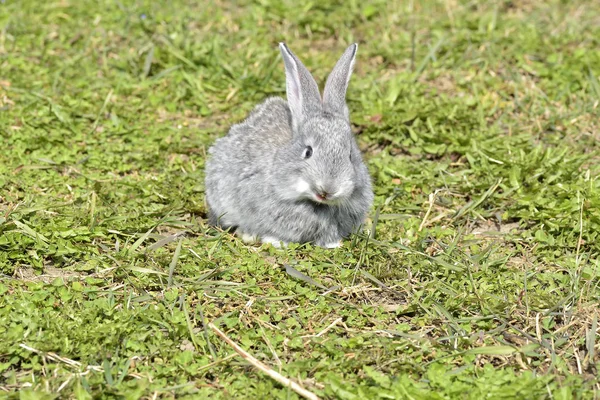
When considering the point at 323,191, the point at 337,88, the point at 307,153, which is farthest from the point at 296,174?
the point at 337,88

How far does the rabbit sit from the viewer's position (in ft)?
18.5

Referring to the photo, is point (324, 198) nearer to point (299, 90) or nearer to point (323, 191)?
point (323, 191)

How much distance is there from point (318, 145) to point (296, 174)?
249 millimetres

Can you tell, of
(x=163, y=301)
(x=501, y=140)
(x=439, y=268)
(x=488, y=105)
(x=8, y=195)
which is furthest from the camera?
(x=488, y=105)

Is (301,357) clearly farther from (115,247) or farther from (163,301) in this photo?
(115,247)

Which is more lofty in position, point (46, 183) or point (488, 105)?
point (488, 105)

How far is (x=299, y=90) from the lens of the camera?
6043 mm

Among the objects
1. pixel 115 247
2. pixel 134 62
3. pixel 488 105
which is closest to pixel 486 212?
pixel 488 105

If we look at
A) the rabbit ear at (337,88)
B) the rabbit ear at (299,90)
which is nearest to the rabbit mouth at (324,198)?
the rabbit ear at (299,90)

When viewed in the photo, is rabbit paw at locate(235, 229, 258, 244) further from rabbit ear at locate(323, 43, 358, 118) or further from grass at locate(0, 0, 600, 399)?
rabbit ear at locate(323, 43, 358, 118)

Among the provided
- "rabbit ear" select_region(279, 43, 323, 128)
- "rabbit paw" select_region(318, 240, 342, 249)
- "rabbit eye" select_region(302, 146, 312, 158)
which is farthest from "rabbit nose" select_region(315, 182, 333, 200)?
"rabbit ear" select_region(279, 43, 323, 128)

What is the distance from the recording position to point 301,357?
15.7 feet

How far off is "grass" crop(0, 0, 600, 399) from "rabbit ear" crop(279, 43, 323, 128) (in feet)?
3.07

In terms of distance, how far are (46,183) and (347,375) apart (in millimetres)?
3216
